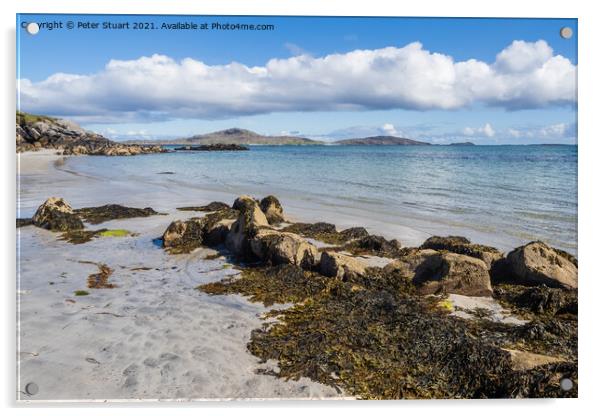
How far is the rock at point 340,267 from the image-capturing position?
5.69 m

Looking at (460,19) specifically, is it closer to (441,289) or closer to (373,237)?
(441,289)

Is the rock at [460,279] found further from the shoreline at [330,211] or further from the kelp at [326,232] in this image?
the kelp at [326,232]

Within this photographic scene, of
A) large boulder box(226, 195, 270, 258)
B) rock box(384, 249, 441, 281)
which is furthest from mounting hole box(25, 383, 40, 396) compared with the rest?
rock box(384, 249, 441, 281)

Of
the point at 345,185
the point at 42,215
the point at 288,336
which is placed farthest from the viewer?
the point at 345,185

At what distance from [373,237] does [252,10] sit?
4301mm

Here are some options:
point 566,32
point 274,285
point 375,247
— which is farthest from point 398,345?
point 566,32

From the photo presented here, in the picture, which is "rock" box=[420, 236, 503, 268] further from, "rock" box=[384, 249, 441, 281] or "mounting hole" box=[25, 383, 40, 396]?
"mounting hole" box=[25, 383, 40, 396]

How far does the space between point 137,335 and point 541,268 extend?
4.96 metres

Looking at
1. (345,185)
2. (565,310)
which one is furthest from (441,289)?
(345,185)

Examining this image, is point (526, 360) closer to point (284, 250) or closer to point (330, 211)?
point (284, 250)

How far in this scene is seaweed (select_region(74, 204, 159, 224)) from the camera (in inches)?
364

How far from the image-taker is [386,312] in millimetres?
4859

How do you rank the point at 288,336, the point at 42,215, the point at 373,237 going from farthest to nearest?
1. the point at 42,215
2. the point at 373,237
3. the point at 288,336
